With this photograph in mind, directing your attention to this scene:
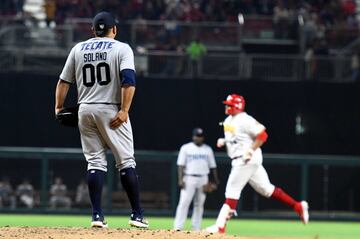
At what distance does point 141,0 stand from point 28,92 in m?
4.06

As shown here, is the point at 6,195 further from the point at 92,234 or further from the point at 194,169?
the point at 92,234

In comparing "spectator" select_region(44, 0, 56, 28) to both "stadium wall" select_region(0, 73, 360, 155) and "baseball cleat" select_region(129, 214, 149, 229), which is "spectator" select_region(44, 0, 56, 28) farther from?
"baseball cleat" select_region(129, 214, 149, 229)

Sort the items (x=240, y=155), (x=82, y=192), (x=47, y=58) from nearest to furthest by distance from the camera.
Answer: (x=240, y=155), (x=82, y=192), (x=47, y=58)

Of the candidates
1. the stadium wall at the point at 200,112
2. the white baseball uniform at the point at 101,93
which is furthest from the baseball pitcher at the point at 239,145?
the stadium wall at the point at 200,112

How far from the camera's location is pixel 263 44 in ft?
84.7

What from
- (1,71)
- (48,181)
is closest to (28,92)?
(1,71)

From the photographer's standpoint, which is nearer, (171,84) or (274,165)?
(274,165)

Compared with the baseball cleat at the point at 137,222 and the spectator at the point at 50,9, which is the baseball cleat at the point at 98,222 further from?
the spectator at the point at 50,9

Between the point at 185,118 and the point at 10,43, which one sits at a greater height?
the point at 10,43

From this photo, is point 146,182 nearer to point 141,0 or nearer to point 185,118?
point 185,118

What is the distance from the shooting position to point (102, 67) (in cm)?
994

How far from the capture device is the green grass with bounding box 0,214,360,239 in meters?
18.6

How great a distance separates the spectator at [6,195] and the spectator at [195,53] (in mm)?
5106

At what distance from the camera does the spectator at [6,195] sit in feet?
74.7
